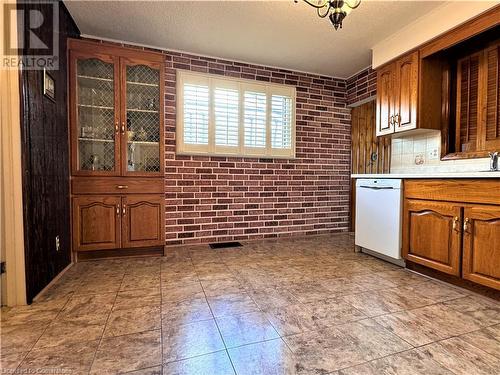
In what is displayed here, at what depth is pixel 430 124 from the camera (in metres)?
2.65

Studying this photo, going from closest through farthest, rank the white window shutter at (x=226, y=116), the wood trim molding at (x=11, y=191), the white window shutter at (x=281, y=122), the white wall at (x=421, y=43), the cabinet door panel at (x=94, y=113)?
the wood trim molding at (x=11, y=191) < the white wall at (x=421, y=43) < the cabinet door panel at (x=94, y=113) < the white window shutter at (x=226, y=116) < the white window shutter at (x=281, y=122)

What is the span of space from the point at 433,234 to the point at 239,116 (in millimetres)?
2466

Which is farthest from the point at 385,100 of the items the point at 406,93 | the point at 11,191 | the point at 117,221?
the point at 11,191

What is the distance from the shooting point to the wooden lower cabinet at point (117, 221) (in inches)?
102

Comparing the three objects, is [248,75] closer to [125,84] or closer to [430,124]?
[125,84]

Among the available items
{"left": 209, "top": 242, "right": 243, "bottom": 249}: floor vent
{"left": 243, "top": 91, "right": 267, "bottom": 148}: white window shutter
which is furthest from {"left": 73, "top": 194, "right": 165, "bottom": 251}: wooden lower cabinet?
{"left": 243, "top": 91, "right": 267, "bottom": 148}: white window shutter

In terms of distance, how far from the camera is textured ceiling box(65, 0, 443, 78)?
2.35 metres

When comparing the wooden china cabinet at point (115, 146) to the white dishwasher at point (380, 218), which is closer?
the white dishwasher at point (380, 218)

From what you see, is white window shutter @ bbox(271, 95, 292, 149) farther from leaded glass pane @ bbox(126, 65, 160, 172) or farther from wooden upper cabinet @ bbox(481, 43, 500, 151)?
wooden upper cabinet @ bbox(481, 43, 500, 151)

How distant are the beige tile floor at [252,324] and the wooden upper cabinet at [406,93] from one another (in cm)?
153

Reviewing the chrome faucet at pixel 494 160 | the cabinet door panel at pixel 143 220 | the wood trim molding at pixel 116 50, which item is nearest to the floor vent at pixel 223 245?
the cabinet door panel at pixel 143 220

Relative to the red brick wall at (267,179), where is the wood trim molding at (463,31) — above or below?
above

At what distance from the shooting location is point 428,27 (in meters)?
2.47

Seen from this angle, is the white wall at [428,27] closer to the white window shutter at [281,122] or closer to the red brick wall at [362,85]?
the red brick wall at [362,85]
